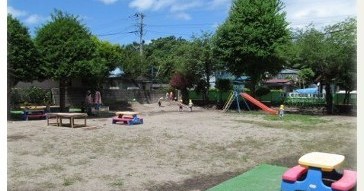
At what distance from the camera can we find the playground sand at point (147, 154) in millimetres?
5527

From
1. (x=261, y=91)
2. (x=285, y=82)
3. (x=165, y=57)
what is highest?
(x=165, y=57)

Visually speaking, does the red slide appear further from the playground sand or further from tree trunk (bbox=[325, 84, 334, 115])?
the playground sand

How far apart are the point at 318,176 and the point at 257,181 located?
1.36 metres

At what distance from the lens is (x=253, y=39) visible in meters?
22.6

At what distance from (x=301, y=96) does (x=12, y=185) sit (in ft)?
73.6

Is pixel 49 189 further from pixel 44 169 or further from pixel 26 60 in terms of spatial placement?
pixel 26 60

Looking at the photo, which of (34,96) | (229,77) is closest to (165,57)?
(229,77)

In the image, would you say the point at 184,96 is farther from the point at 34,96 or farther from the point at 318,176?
the point at 318,176

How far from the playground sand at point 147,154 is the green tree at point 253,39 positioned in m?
10.7

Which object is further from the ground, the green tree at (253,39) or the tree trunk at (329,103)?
the green tree at (253,39)

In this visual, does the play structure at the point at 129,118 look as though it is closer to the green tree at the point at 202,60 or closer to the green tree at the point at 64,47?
the green tree at the point at 64,47

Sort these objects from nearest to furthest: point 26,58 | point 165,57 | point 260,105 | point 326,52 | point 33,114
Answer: point 26,58, point 33,114, point 326,52, point 260,105, point 165,57

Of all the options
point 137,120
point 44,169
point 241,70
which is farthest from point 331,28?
Answer: point 44,169

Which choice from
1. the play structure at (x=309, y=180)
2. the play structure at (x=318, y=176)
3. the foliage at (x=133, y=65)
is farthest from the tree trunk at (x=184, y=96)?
the play structure at (x=318, y=176)
